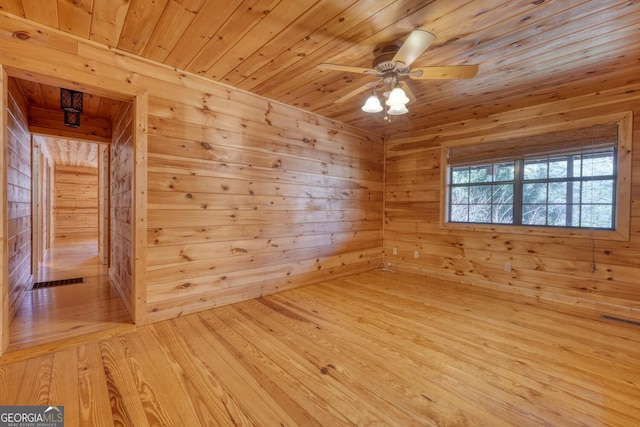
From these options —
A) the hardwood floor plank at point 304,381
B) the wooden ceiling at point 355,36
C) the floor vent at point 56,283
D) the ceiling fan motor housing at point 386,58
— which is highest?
the wooden ceiling at point 355,36

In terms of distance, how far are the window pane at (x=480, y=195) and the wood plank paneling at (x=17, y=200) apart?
16.9 ft

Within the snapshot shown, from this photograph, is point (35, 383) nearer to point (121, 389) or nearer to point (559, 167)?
point (121, 389)

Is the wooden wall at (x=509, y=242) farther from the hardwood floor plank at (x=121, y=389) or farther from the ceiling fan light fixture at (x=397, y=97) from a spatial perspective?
the hardwood floor plank at (x=121, y=389)

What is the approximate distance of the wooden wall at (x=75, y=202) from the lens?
28.4ft

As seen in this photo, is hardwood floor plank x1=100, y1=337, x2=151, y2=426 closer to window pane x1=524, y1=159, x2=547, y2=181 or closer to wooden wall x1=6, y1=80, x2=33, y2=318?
wooden wall x1=6, y1=80, x2=33, y2=318

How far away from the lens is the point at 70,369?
1.82 meters

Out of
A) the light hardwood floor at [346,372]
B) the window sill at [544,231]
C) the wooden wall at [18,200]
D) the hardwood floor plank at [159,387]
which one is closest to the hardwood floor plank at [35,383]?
the light hardwood floor at [346,372]

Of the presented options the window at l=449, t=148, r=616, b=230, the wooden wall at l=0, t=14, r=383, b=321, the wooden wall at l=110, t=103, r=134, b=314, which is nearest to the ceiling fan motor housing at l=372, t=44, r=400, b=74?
the wooden wall at l=0, t=14, r=383, b=321

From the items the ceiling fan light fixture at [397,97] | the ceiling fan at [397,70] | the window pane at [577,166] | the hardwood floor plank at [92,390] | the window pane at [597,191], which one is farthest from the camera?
the window pane at [577,166]

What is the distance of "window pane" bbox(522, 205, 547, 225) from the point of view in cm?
348

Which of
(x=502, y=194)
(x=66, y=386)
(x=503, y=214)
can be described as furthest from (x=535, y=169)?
(x=66, y=386)

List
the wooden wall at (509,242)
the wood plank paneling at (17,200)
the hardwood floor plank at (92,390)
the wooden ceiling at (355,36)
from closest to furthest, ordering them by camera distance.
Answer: the hardwood floor plank at (92,390) < the wooden ceiling at (355,36) < the wood plank paneling at (17,200) < the wooden wall at (509,242)

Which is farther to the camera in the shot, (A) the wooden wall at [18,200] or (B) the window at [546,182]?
(B) the window at [546,182]

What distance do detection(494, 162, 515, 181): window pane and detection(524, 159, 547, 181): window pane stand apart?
0.50 feet
